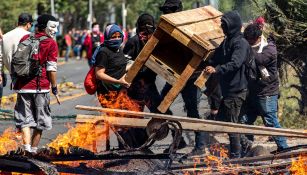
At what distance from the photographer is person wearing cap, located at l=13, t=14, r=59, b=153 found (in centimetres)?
963

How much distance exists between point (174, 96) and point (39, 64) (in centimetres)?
165

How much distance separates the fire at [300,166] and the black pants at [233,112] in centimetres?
225

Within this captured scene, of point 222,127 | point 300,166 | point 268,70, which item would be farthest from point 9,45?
point 300,166

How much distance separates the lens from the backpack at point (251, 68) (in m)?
9.97

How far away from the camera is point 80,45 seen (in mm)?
48500

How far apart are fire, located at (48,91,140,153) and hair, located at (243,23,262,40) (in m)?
1.61

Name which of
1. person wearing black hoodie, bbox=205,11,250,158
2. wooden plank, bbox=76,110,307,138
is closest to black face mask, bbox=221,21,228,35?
person wearing black hoodie, bbox=205,11,250,158

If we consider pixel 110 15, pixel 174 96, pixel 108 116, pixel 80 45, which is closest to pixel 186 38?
pixel 174 96

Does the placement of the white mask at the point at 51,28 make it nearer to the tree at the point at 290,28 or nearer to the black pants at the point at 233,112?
the black pants at the point at 233,112

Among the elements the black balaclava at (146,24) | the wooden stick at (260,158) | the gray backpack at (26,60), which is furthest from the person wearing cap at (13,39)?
the wooden stick at (260,158)

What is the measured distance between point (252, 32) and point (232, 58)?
26.9 inches

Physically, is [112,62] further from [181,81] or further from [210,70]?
[210,70]

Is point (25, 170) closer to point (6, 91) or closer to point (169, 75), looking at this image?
point (169, 75)

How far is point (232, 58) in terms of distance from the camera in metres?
9.65
